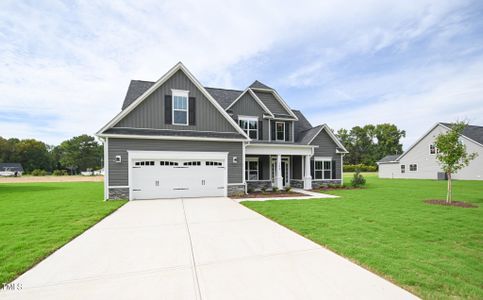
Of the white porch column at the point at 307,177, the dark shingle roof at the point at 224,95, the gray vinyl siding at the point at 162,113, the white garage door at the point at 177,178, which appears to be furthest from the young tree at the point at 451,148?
the dark shingle roof at the point at 224,95

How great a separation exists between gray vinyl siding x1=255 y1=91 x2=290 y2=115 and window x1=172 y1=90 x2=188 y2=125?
652 cm

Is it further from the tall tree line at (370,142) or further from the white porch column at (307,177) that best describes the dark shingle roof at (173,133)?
the tall tree line at (370,142)

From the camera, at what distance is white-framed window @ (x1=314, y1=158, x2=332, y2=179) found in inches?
679

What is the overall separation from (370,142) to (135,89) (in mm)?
66762

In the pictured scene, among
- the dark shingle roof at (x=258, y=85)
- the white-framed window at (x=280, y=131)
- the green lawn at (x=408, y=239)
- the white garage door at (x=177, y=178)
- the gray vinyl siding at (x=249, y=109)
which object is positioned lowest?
the green lawn at (x=408, y=239)

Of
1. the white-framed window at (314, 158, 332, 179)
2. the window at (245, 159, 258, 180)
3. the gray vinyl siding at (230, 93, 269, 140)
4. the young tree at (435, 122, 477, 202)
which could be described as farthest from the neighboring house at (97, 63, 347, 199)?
the young tree at (435, 122, 477, 202)

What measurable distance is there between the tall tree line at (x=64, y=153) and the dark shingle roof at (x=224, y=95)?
55.1m

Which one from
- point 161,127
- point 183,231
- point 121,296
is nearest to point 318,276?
point 121,296

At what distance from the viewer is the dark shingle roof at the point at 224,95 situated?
53.5ft

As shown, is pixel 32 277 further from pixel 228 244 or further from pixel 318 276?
pixel 318 276

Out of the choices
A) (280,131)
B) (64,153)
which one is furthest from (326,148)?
(64,153)

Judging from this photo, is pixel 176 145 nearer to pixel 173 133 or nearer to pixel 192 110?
pixel 173 133

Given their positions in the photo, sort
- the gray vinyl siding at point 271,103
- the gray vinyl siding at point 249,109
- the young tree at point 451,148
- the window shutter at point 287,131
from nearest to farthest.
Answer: the young tree at point 451,148, the gray vinyl siding at point 249,109, the gray vinyl siding at point 271,103, the window shutter at point 287,131

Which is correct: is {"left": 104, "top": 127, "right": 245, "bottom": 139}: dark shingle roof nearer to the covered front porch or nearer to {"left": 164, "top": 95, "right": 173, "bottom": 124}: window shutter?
{"left": 164, "top": 95, "right": 173, "bottom": 124}: window shutter
